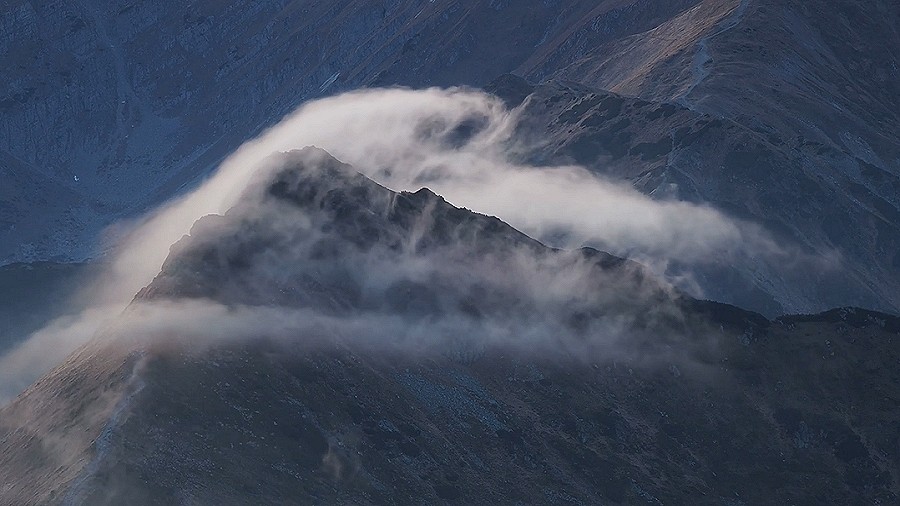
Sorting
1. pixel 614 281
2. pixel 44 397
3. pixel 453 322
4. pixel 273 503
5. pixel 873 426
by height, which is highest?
pixel 44 397

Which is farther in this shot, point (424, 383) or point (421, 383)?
point (424, 383)

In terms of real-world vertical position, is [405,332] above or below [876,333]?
above

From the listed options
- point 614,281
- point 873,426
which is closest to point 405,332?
point 614,281

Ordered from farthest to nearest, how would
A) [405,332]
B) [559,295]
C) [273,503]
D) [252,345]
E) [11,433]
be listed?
[559,295]
[405,332]
[252,345]
[11,433]
[273,503]

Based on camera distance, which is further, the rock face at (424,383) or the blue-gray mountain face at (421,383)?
the blue-gray mountain face at (421,383)

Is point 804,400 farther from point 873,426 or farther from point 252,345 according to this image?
point 252,345

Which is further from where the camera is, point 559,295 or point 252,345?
point 559,295

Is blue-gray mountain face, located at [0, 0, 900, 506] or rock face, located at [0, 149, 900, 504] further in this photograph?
blue-gray mountain face, located at [0, 0, 900, 506]

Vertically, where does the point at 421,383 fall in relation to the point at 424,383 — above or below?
above
